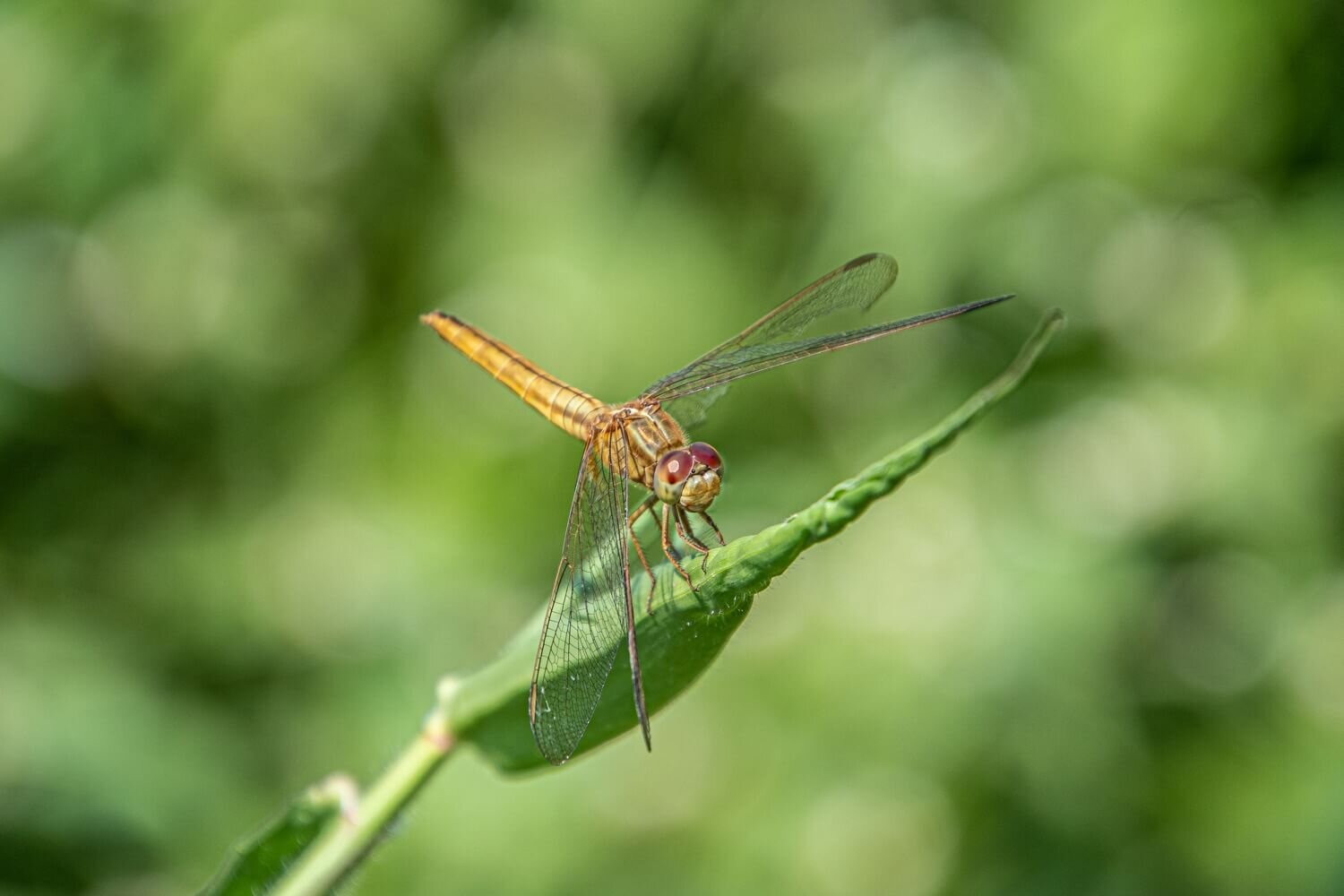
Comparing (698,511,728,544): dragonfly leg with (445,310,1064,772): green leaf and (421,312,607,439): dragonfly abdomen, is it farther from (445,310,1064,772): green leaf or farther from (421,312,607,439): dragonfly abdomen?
(421,312,607,439): dragonfly abdomen

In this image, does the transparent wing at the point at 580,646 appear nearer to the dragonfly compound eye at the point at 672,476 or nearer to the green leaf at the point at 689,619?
the green leaf at the point at 689,619

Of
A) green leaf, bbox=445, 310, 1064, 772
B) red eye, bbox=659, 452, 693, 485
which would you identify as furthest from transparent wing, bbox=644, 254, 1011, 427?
green leaf, bbox=445, 310, 1064, 772

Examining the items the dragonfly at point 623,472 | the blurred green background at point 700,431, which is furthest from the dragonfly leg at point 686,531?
the blurred green background at point 700,431

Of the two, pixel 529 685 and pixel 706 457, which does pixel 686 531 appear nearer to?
pixel 706 457

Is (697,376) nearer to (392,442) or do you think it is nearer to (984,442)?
(984,442)

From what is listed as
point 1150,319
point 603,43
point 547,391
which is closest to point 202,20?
point 603,43

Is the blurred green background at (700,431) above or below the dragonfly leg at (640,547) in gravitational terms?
above

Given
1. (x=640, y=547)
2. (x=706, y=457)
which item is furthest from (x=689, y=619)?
(x=706, y=457)
